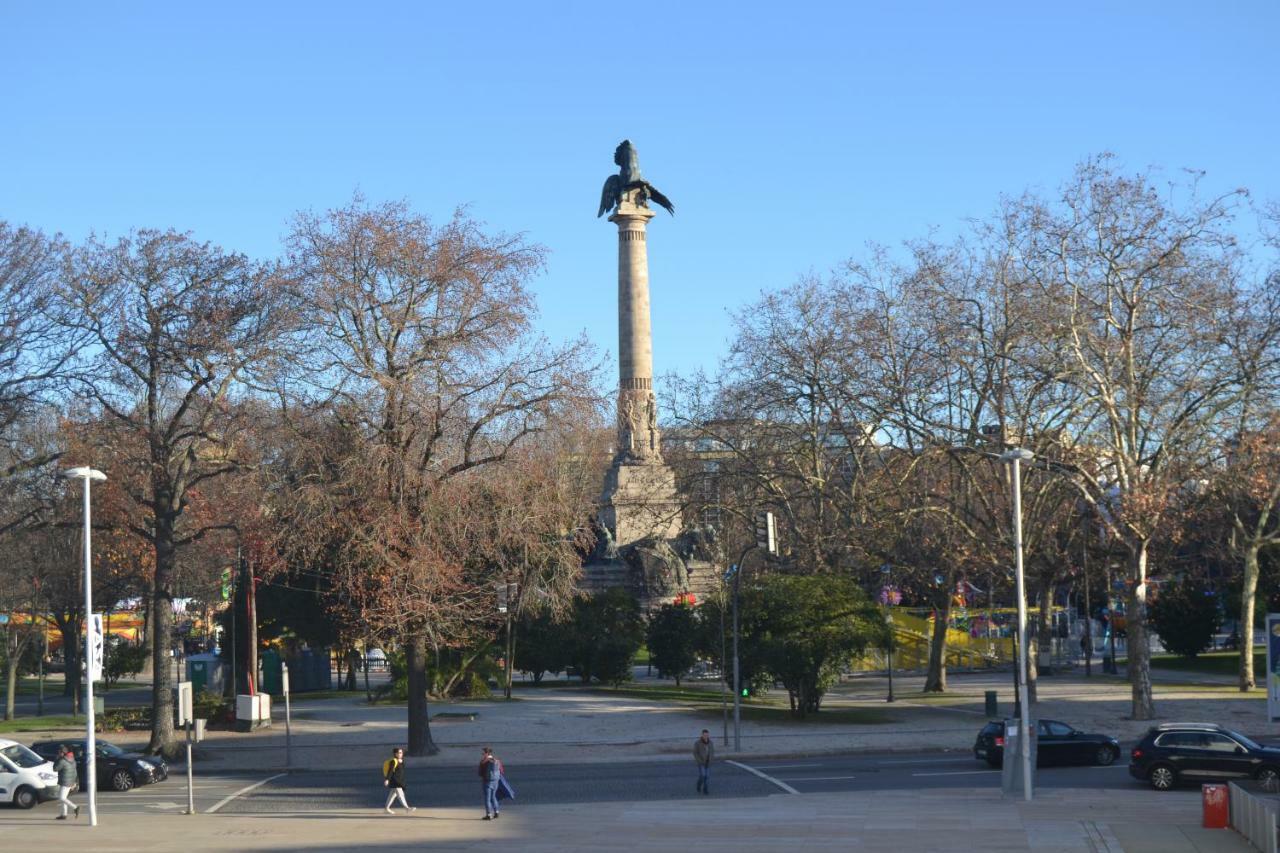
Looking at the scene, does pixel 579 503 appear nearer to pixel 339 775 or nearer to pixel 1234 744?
pixel 339 775

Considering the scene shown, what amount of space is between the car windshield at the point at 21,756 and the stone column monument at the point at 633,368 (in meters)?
46.0

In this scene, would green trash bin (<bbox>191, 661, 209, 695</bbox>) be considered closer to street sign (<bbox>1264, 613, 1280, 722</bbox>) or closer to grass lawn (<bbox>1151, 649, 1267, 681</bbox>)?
street sign (<bbox>1264, 613, 1280, 722</bbox>)

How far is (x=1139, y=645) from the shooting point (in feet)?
142

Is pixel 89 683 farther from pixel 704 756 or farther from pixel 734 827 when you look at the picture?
pixel 734 827

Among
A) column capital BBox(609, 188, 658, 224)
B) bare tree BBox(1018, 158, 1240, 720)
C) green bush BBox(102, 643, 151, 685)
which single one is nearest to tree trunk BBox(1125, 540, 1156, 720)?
bare tree BBox(1018, 158, 1240, 720)

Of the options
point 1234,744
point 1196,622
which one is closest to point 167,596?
point 1234,744

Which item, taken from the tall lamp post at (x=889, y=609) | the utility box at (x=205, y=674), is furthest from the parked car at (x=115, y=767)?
the tall lamp post at (x=889, y=609)

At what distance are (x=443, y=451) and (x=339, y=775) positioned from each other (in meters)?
8.80

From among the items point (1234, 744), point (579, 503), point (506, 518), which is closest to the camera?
point (1234, 744)

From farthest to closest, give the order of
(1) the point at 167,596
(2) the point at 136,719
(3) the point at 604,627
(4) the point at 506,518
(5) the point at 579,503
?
1. (3) the point at 604,627
2. (2) the point at 136,719
3. (5) the point at 579,503
4. (1) the point at 167,596
5. (4) the point at 506,518

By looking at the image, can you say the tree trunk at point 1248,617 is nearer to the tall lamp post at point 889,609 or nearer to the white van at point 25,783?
the tall lamp post at point 889,609

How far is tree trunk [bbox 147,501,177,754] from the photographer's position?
125 feet

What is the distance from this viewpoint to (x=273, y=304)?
36.4m

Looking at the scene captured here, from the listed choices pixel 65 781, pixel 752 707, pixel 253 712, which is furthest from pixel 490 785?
pixel 752 707
